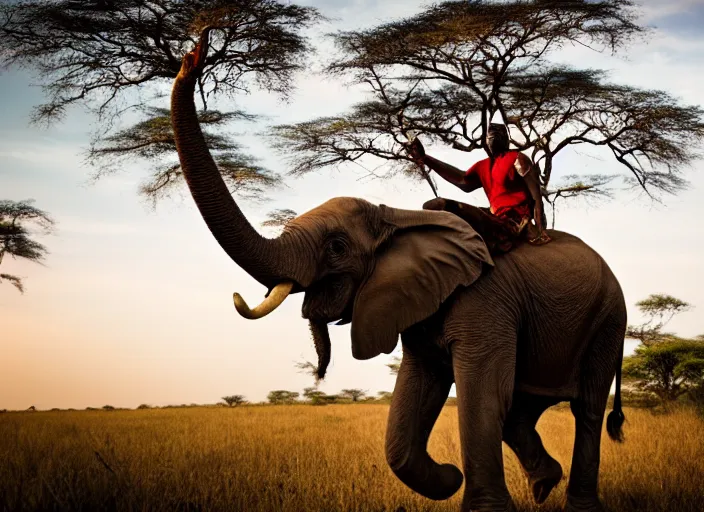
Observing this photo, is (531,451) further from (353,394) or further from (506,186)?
(353,394)

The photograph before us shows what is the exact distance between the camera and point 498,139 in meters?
5.57

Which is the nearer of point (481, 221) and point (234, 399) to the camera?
point (481, 221)

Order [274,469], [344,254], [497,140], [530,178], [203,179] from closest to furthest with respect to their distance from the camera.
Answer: [203,179]
[344,254]
[530,178]
[497,140]
[274,469]

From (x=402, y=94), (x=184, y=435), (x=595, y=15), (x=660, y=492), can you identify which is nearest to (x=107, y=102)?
(x=402, y=94)

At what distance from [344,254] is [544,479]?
8.19ft

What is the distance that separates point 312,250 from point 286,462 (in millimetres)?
4219

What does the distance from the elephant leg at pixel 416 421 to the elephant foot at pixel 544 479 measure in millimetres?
1051

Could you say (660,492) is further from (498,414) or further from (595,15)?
(595,15)

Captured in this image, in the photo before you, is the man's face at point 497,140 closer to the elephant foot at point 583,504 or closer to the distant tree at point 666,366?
the elephant foot at point 583,504

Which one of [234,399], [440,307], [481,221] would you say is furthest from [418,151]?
[234,399]

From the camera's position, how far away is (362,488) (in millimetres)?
5906

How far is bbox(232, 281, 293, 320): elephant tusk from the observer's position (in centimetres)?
361

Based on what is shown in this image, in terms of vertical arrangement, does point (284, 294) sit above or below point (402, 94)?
below

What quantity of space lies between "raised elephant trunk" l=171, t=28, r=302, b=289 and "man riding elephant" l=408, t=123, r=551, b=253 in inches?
58.3
